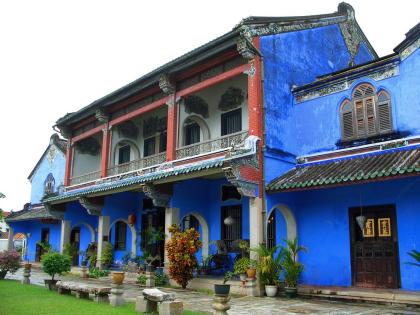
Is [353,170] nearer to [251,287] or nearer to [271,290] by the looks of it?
[271,290]

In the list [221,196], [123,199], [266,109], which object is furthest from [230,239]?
[123,199]

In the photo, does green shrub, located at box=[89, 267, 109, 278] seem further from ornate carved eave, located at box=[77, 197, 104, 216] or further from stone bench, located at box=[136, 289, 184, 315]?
stone bench, located at box=[136, 289, 184, 315]

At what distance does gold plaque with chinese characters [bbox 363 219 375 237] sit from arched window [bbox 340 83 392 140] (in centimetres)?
241

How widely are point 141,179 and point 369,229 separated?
7345 millimetres

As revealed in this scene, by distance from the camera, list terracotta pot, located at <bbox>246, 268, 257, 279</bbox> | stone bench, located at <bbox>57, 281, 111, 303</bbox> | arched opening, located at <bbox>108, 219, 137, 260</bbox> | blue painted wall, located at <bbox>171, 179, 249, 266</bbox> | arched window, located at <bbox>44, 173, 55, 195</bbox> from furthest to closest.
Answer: arched window, located at <bbox>44, 173, 55, 195</bbox> → arched opening, located at <bbox>108, 219, 137, 260</bbox> → blue painted wall, located at <bbox>171, 179, 249, 266</bbox> → terracotta pot, located at <bbox>246, 268, 257, 279</bbox> → stone bench, located at <bbox>57, 281, 111, 303</bbox>

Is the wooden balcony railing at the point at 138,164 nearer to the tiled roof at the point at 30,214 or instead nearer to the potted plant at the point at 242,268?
the potted plant at the point at 242,268

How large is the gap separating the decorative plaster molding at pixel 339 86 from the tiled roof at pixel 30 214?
14.9 metres

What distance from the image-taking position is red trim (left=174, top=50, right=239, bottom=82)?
13742mm

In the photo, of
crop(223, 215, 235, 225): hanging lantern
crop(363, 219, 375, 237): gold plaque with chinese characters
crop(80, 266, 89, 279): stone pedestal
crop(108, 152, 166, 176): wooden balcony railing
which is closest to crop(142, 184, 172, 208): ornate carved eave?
crop(108, 152, 166, 176): wooden balcony railing

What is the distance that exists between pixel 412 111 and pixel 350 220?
10.8ft

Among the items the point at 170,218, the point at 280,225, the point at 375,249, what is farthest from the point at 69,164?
the point at 375,249

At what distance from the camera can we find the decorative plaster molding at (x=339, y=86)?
1223 cm

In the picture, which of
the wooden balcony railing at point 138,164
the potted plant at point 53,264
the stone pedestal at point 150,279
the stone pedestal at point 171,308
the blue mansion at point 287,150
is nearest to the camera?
the stone pedestal at point 171,308

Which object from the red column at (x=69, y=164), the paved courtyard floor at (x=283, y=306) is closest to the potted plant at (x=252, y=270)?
the paved courtyard floor at (x=283, y=306)
